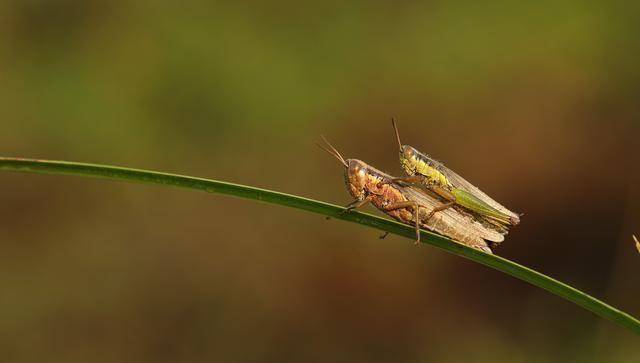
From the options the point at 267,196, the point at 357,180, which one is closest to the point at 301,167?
the point at 357,180

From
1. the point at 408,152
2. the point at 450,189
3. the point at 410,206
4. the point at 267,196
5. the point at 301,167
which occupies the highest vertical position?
the point at 301,167

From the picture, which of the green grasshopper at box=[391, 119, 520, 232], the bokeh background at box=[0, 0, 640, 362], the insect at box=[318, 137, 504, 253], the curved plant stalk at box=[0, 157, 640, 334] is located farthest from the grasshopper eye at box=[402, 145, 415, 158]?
the bokeh background at box=[0, 0, 640, 362]

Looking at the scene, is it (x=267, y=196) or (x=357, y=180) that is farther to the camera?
(x=357, y=180)

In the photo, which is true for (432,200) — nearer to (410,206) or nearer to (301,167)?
(410,206)

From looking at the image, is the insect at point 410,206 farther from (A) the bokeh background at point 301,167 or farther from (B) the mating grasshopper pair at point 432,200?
(A) the bokeh background at point 301,167

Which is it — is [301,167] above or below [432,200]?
above

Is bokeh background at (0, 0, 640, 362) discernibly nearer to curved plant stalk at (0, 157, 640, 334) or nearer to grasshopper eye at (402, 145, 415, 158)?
grasshopper eye at (402, 145, 415, 158)
